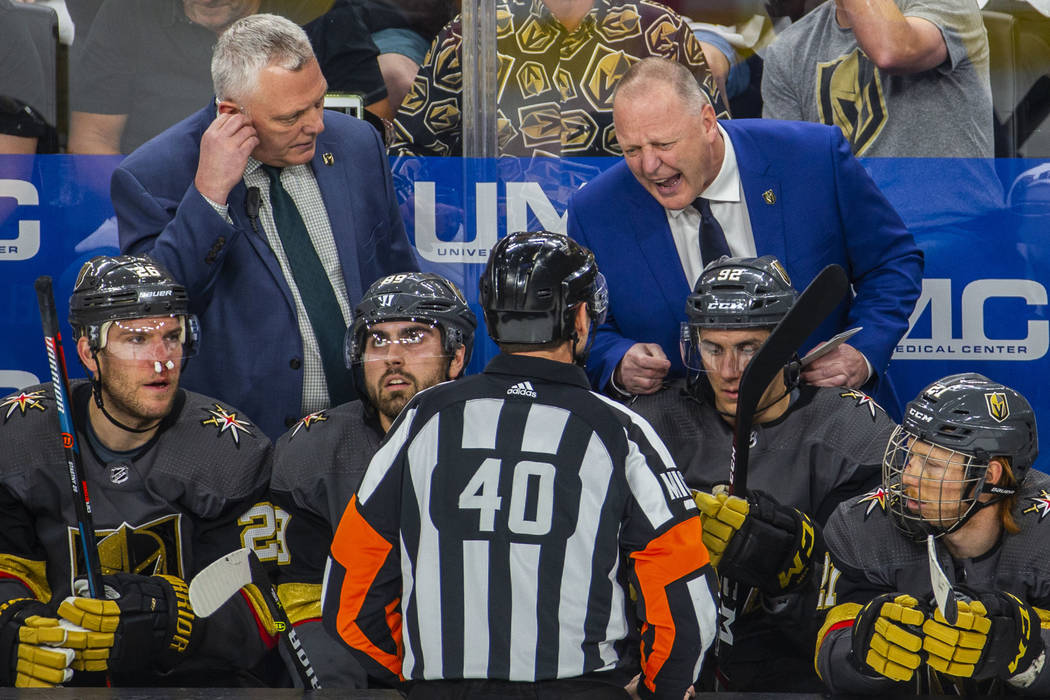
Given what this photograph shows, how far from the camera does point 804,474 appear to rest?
288 centimetres

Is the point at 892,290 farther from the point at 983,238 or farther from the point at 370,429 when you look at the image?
the point at 370,429

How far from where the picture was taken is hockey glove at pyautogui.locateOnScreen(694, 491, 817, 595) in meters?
2.60

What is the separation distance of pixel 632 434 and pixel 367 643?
1.82ft

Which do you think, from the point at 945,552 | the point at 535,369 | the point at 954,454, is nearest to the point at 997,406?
the point at 954,454

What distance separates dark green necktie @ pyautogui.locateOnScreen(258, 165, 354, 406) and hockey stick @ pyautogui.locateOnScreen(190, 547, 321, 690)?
952 millimetres

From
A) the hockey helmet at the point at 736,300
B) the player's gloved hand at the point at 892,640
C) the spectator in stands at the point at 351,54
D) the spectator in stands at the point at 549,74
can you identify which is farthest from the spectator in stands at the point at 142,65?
the player's gloved hand at the point at 892,640

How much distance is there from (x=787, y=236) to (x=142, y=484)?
1.75 m

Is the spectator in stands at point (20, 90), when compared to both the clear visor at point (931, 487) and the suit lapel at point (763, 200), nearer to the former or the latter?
the suit lapel at point (763, 200)

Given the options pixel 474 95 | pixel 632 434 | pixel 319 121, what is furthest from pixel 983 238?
pixel 632 434

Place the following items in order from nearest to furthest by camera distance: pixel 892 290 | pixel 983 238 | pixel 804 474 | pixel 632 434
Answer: pixel 632 434 → pixel 804 474 → pixel 892 290 → pixel 983 238

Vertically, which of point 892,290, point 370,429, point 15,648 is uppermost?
point 892,290

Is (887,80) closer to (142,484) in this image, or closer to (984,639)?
(984,639)

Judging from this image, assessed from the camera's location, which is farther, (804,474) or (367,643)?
(804,474)

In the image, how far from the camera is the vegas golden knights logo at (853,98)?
3814 millimetres
